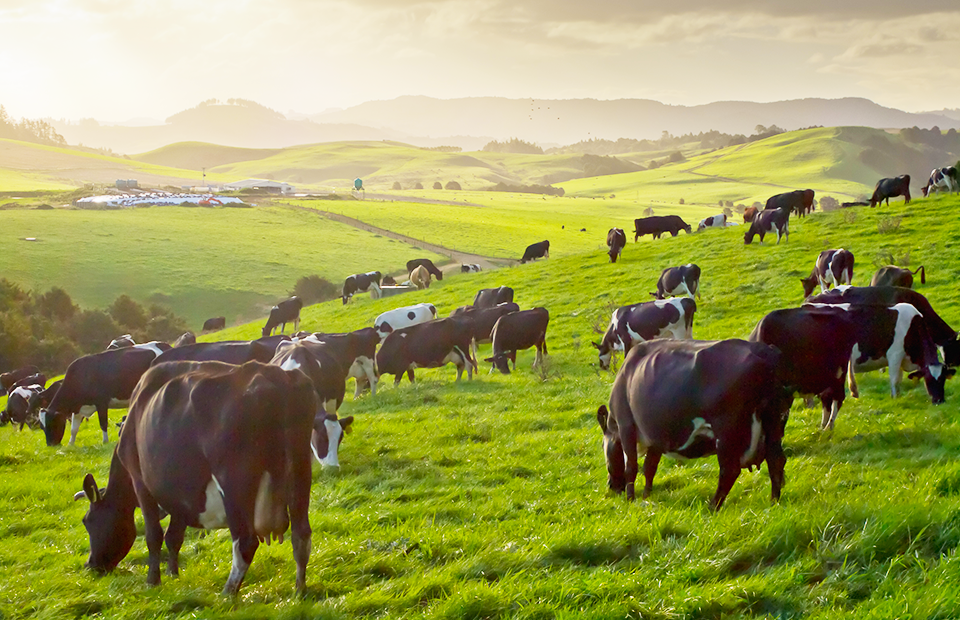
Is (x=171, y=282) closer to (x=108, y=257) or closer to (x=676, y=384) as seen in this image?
(x=108, y=257)

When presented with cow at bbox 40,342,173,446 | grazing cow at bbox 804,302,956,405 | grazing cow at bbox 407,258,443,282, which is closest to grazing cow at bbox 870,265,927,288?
grazing cow at bbox 804,302,956,405

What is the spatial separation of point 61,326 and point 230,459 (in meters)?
43.2

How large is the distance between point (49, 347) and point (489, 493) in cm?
3912

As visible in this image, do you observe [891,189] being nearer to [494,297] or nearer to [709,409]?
[494,297]

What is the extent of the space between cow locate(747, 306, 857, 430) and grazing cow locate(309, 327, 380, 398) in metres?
10.8

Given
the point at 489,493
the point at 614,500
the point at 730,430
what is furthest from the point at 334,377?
the point at 730,430

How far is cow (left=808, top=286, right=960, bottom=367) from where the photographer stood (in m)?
11.5

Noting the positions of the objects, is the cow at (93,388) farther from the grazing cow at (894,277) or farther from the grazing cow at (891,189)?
the grazing cow at (891,189)

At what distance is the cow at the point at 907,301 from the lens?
11.5 m

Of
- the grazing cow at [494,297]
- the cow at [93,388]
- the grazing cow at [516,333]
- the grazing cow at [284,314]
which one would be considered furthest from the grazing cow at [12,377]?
the grazing cow at [516,333]

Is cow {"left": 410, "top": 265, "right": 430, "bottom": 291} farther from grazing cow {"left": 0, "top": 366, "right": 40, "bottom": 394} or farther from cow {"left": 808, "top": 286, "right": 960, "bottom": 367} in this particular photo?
cow {"left": 808, "top": 286, "right": 960, "bottom": 367}

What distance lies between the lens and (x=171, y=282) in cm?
5262

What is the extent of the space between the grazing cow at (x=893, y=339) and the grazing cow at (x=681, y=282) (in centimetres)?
1160

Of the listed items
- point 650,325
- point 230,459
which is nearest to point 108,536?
point 230,459
